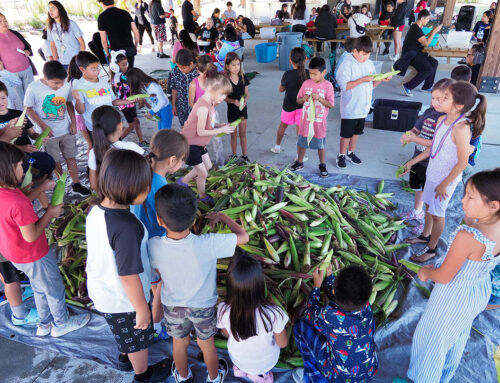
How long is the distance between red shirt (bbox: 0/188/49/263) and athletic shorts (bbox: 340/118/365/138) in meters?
3.88

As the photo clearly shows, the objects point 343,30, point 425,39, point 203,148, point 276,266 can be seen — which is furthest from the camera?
point 343,30

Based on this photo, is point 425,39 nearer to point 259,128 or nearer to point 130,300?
point 259,128

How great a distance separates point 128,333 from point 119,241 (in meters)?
0.73

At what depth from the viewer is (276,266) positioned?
3.07m

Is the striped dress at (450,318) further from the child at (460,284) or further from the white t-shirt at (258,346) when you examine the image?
the white t-shirt at (258,346)

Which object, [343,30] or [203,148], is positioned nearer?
[203,148]

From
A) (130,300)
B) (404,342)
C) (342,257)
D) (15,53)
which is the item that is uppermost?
(15,53)

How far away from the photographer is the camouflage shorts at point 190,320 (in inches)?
84.7

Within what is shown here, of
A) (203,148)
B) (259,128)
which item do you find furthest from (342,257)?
(259,128)

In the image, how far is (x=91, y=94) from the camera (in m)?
4.28

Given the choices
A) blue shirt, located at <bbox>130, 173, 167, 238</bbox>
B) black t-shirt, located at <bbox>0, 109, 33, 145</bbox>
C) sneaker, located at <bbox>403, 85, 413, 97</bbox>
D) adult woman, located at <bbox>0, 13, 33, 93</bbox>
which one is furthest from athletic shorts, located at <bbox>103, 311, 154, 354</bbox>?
sneaker, located at <bbox>403, 85, 413, 97</bbox>

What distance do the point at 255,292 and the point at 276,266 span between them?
1.14 meters

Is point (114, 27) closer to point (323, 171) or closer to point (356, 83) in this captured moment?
point (356, 83)

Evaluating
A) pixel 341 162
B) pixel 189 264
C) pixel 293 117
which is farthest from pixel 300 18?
pixel 189 264
